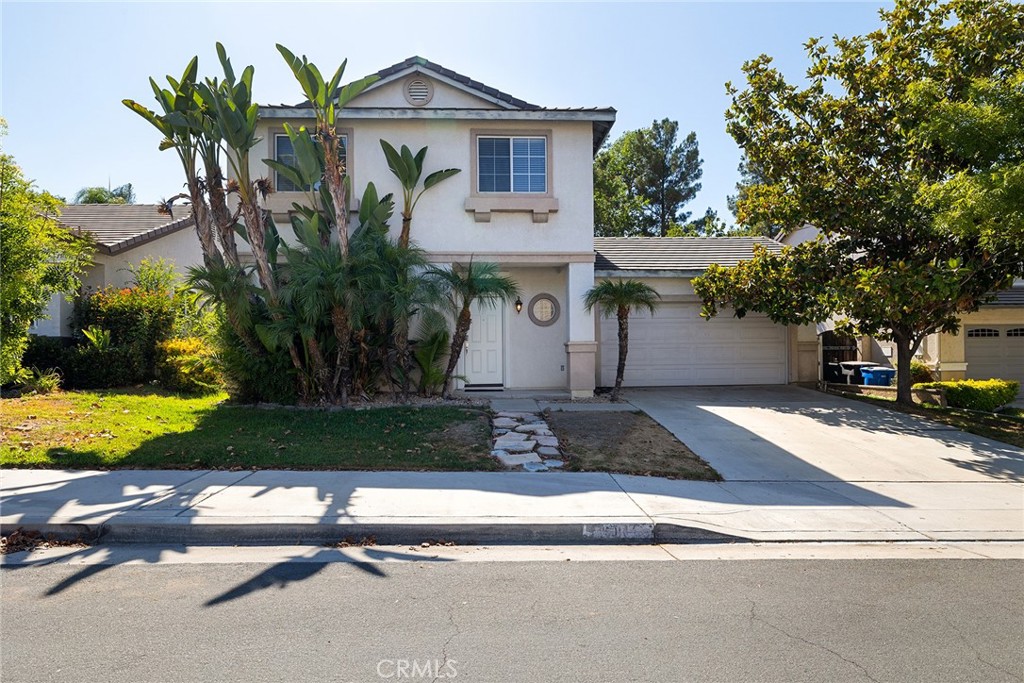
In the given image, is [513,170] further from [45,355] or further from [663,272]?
[45,355]

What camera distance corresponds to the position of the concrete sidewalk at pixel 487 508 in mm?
5961

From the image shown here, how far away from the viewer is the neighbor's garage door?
1717 centimetres

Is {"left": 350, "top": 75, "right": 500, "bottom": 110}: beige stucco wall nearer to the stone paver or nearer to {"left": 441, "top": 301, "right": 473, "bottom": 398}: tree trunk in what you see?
{"left": 441, "top": 301, "right": 473, "bottom": 398}: tree trunk

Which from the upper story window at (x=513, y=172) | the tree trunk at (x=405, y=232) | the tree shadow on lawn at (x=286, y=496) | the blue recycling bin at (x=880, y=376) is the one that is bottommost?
the tree shadow on lawn at (x=286, y=496)

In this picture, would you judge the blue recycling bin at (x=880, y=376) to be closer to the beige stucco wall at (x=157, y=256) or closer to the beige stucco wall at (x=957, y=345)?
the beige stucco wall at (x=957, y=345)

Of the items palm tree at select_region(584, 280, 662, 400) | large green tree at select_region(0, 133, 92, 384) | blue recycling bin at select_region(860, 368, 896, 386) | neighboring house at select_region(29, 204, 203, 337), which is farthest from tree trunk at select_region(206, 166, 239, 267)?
blue recycling bin at select_region(860, 368, 896, 386)

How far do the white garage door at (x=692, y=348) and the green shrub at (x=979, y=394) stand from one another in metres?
3.79

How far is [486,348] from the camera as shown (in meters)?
14.6

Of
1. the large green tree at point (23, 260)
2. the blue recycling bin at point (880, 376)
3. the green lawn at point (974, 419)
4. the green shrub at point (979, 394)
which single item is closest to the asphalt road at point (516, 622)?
the large green tree at point (23, 260)

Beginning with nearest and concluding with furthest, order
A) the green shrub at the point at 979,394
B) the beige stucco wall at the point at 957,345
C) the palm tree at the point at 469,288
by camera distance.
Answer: the palm tree at the point at 469,288 < the green shrub at the point at 979,394 < the beige stucco wall at the point at 957,345

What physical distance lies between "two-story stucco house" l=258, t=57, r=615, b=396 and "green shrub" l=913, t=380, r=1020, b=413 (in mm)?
8625

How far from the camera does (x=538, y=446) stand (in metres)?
9.40

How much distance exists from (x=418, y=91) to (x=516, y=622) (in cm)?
1196

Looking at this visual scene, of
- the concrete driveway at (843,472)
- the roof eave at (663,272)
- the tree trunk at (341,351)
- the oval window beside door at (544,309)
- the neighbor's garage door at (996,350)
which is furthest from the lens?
the neighbor's garage door at (996,350)
